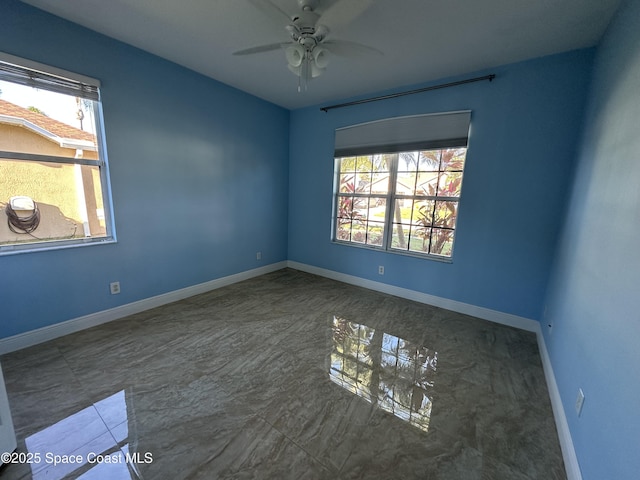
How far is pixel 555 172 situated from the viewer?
7.96 feet

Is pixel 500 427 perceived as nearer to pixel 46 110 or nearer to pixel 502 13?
pixel 502 13

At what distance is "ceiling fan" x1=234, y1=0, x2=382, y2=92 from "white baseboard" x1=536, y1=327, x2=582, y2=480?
8.21ft

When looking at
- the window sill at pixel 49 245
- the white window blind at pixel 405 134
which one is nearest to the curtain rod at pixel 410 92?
the white window blind at pixel 405 134

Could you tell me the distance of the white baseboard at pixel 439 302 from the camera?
2734mm

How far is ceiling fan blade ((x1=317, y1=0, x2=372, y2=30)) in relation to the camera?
142 cm

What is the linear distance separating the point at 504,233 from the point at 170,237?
3.81 m

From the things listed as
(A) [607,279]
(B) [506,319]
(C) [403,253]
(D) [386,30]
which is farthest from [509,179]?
(D) [386,30]

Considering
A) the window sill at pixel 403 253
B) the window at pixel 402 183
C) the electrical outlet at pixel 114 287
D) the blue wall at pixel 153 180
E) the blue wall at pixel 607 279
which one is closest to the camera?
the blue wall at pixel 607 279

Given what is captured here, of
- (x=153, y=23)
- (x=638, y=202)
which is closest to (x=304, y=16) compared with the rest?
(x=153, y=23)

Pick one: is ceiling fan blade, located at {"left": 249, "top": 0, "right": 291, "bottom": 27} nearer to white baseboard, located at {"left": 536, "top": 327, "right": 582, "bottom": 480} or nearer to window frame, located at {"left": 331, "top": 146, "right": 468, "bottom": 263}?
window frame, located at {"left": 331, "top": 146, "right": 468, "bottom": 263}

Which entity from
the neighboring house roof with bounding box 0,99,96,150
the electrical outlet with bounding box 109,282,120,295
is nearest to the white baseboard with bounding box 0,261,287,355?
the electrical outlet with bounding box 109,282,120,295

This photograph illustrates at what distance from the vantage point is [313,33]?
5.48 feet

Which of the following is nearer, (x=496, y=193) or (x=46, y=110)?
(x=46, y=110)

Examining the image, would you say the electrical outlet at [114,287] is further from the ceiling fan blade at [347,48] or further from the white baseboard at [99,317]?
the ceiling fan blade at [347,48]
